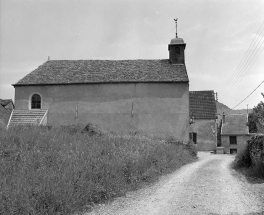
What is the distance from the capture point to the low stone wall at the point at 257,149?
11.6m

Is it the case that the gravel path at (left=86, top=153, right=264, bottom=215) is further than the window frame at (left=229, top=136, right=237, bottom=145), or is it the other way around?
the window frame at (left=229, top=136, right=237, bottom=145)

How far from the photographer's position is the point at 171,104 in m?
24.2

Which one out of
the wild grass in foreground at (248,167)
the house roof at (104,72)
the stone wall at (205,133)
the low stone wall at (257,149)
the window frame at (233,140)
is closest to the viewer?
the wild grass in foreground at (248,167)

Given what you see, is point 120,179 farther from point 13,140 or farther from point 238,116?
point 238,116

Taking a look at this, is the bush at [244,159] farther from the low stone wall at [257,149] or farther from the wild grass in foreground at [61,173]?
the wild grass in foreground at [61,173]

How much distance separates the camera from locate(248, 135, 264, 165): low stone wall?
11.6 meters

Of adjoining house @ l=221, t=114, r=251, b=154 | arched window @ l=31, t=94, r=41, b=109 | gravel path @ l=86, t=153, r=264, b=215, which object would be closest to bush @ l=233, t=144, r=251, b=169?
gravel path @ l=86, t=153, r=264, b=215

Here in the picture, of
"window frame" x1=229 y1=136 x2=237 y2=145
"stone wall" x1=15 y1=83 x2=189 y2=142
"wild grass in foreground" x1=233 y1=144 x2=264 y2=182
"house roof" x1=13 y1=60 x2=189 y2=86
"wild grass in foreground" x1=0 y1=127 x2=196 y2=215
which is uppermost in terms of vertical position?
"house roof" x1=13 y1=60 x2=189 y2=86

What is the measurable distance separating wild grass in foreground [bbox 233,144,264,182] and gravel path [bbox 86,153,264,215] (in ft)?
4.21

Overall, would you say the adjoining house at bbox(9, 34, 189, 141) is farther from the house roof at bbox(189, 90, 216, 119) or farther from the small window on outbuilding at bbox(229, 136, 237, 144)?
the small window on outbuilding at bbox(229, 136, 237, 144)

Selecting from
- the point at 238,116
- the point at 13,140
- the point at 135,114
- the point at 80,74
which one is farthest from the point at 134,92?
the point at 238,116

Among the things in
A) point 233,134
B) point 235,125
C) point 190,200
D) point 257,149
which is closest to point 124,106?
point 257,149

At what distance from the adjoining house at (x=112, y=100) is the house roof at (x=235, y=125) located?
17.4 metres

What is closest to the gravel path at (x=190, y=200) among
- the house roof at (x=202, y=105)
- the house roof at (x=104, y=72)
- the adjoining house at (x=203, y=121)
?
the house roof at (x=104, y=72)
